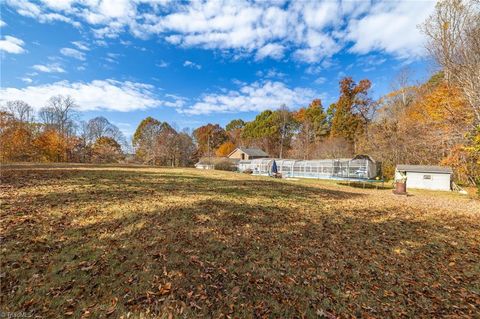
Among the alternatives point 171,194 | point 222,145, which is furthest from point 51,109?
point 171,194

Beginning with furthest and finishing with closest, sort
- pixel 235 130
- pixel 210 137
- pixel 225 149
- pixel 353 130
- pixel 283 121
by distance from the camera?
pixel 235 130 → pixel 210 137 → pixel 225 149 → pixel 283 121 → pixel 353 130

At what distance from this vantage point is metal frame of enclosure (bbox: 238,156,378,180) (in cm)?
2822

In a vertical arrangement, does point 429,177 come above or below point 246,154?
below

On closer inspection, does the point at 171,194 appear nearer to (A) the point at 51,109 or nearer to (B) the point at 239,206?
(B) the point at 239,206

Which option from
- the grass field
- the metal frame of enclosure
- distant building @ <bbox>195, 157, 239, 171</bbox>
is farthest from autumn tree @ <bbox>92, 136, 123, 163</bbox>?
the grass field

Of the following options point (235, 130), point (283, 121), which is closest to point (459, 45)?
point (283, 121)

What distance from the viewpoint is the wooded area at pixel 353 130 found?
14.6 meters

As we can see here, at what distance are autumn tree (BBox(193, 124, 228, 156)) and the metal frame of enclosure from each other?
2802 centimetres

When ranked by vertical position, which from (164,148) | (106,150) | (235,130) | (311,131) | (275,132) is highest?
(235,130)

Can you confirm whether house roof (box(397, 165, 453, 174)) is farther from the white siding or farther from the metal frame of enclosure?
the metal frame of enclosure

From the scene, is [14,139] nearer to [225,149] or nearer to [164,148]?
[164,148]

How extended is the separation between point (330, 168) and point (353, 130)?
13.0 m

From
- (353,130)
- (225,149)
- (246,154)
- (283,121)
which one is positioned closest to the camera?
(353,130)

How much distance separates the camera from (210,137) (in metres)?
63.6
